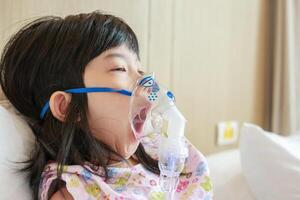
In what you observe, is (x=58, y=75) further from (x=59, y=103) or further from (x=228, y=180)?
(x=228, y=180)

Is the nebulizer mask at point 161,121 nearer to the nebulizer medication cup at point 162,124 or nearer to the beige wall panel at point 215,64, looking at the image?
the nebulizer medication cup at point 162,124

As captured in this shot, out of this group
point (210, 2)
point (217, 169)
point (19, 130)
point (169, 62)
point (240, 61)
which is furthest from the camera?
point (240, 61)

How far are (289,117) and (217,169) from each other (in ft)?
2.38

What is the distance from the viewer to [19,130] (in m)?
0.91

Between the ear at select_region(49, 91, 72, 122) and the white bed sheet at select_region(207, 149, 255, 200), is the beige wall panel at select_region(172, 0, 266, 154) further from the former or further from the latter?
the ear at select_region(49, 91, 72, 122)

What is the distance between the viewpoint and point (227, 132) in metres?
1.82

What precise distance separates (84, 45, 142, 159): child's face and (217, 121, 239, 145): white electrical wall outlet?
0.87 meters

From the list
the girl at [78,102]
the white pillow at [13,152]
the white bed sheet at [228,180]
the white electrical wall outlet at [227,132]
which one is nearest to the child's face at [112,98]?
the girl at [78,102]

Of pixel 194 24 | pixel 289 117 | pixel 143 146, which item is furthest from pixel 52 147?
pixel 289 117

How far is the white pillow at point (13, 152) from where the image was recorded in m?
0.83

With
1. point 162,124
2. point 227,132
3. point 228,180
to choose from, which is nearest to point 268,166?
point 228,180

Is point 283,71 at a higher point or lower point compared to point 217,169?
higher

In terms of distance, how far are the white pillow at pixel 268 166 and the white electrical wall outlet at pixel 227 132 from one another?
0.51 metres

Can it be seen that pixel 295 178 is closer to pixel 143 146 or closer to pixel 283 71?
pixel 143 146
